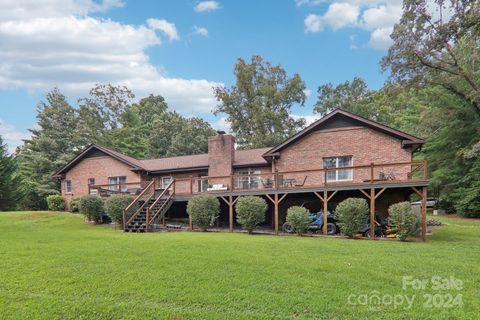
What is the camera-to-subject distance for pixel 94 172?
2423 centimetres

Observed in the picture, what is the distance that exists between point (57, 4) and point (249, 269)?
1217 centimetres

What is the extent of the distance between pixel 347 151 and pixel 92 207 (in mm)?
14218

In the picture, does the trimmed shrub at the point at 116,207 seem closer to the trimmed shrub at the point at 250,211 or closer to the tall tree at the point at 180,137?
the trimmed shrub at the point at 250,211

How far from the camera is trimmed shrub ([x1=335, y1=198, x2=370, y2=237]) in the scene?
13.1 meters

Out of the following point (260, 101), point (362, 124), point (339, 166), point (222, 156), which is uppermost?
point (260, 101)

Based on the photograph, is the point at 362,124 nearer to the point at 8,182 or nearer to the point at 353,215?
the point at 353,215

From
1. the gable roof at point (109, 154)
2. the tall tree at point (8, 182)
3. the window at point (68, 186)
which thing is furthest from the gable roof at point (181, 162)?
the tall tree at point (8, 182)

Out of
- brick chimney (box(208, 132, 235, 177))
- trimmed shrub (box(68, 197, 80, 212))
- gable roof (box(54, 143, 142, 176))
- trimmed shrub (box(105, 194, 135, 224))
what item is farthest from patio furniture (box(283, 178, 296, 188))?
trimmed shrub (box(68, 197, 80, 212))

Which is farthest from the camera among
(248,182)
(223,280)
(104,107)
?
(104,107)

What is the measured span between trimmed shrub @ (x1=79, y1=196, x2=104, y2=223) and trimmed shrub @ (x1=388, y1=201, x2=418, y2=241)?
1502cm

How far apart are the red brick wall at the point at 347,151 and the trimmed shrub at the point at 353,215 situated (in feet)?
12.7

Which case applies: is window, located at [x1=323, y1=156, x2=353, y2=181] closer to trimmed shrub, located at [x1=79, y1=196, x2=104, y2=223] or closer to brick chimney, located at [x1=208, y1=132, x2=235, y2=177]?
brick chimney, located at [x1=208, y1=132, x2=235, y2=177]

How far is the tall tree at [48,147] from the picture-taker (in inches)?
1321

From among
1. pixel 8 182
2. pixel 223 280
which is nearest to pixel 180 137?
pixel 8 182
